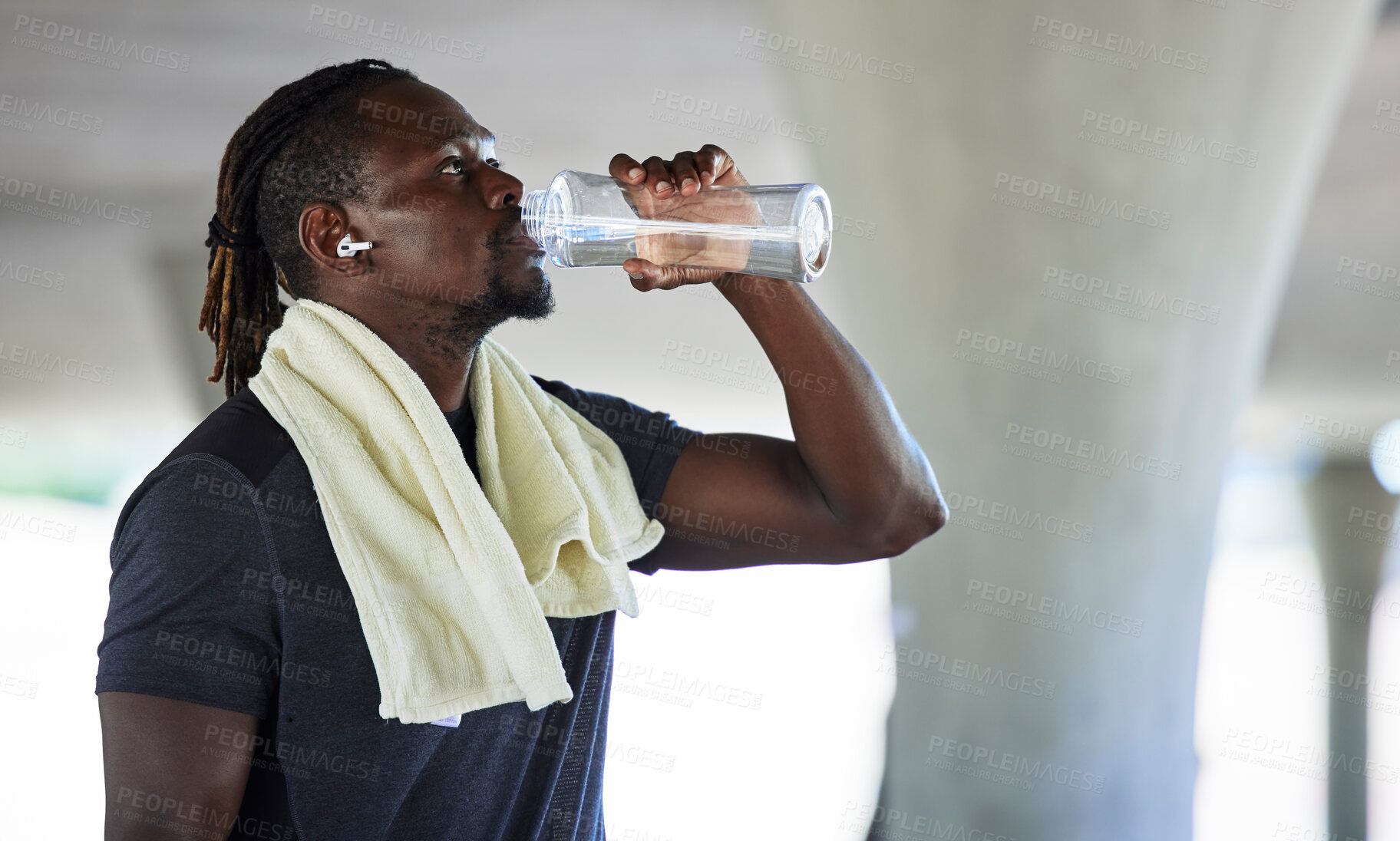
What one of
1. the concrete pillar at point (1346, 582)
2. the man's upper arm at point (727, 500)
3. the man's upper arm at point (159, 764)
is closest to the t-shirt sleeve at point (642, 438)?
the man's upper arm at point (727, 500)

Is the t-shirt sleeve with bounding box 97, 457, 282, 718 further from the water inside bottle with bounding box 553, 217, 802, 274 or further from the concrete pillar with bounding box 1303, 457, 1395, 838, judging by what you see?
the concrete pillar with bounding box 1303, 457, 1395, 838

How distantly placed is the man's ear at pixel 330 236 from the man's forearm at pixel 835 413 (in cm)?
38

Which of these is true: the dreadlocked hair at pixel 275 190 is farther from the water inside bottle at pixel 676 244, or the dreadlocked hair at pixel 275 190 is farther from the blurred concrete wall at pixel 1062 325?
the blurred concrete wall at pixel 1062 325

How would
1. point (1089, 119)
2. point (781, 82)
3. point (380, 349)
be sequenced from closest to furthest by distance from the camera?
point (380, 349)
point (1089, 119)
point (781, 82)

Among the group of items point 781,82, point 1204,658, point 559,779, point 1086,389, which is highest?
point 781,82

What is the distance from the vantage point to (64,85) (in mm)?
2164

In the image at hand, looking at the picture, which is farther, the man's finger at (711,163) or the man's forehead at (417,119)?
the man's forehead at (417,119)

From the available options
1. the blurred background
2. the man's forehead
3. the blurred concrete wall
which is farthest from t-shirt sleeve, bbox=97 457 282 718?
the blurred concrete wall

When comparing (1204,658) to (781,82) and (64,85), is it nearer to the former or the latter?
(781,82)

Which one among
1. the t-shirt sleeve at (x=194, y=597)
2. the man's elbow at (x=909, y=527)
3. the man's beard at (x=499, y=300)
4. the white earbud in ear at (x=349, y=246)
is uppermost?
the white earbud in ear at (x=349, y=246)

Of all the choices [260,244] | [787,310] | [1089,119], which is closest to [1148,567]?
[1089,119]

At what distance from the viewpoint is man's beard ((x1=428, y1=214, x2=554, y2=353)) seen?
1.09 meters

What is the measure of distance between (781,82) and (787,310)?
1188mm

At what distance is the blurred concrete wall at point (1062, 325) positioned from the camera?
2035mm
